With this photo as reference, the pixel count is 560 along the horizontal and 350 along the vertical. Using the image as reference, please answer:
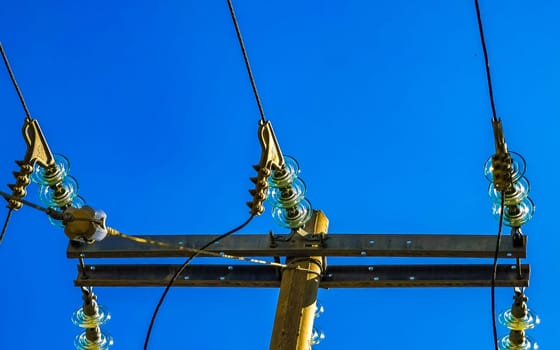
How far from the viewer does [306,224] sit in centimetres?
1038

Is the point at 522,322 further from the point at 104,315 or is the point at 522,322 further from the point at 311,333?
the point at 104,315

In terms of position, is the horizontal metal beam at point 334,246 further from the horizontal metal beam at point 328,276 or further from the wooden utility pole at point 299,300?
the horizontal metal beam at point 328,276

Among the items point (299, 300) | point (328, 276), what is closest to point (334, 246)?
point (328, 276)

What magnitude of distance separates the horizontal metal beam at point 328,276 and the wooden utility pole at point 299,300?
24 centimetres

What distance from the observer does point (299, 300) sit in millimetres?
9930

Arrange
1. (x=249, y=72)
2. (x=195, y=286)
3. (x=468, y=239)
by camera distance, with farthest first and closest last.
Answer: (x=195, y=286) → (x=468, y=239) → (x=249, y=72)

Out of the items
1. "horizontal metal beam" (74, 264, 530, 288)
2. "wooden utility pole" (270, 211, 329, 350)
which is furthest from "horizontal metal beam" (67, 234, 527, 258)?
"horizontal metal beam" (74, 264, 530, 288)

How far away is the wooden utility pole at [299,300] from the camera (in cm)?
968

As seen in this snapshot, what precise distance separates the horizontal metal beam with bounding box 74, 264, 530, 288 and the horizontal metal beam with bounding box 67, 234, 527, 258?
0.21 m

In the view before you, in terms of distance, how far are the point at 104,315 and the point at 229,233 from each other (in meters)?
1.48

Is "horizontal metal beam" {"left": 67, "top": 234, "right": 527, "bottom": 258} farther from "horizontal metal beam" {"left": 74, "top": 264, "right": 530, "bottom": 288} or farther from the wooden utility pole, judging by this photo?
"horizontal metal beam" {"left": 74, "top": 264, "right": 530, "bottom": 288}

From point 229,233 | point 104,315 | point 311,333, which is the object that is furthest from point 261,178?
point 104,315

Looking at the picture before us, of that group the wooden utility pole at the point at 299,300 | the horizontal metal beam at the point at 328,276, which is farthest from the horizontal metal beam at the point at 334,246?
the horizontal metal beam at the point at 328,276

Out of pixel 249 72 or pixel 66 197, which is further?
pixel 66 197
